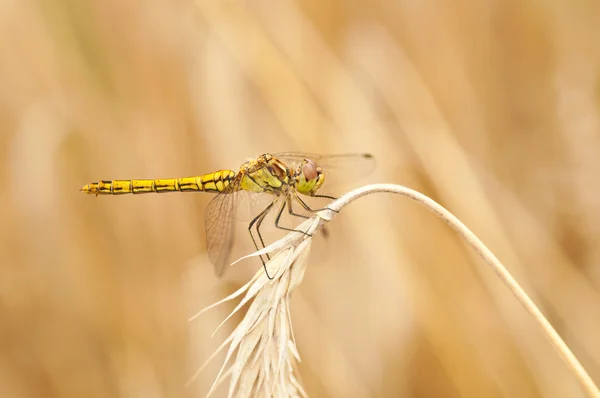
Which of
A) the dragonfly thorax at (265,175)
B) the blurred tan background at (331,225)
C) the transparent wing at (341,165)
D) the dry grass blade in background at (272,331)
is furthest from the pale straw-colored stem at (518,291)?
the blurred tan background at (331,225)

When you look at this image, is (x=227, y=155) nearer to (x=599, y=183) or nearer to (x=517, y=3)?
(x=599, y=183)

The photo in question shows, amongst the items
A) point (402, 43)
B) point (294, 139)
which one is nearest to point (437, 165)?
point (294, 139)

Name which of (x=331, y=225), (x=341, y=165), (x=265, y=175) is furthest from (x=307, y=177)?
(x=331, y=225)

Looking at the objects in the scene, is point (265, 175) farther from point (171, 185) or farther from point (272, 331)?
point (272, 331)

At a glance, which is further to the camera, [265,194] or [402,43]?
[402,43]

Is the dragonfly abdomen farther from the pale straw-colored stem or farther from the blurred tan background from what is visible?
the pale straw-colored stem

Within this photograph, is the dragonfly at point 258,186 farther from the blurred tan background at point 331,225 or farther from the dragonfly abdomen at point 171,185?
the blurred tan background at point 331,225

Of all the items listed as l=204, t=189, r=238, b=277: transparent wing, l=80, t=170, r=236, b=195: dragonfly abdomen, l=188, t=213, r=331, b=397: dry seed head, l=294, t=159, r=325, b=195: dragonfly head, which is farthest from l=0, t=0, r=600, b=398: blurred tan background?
l=188, t=213, r=331, b=397: dry seed head
